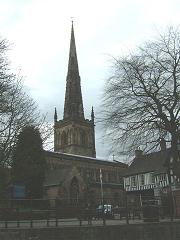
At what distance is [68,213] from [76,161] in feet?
228

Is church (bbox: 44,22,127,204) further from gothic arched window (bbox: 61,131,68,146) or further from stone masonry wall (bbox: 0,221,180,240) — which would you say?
stone masonry wall (bbox: 0,221,180,240)

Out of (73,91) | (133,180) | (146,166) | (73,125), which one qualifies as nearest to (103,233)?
(146,166)

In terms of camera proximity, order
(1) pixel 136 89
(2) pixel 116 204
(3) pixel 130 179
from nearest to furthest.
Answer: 1. (2) pixel 116 204
2. (1) pixel 136 89
3. (3) pixel 130 179

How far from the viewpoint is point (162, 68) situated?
26297mm

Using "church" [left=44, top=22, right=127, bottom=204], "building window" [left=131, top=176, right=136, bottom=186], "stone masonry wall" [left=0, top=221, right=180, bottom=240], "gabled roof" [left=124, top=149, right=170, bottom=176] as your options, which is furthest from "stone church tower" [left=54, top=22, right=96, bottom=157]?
"stone masonry wall" [left=0, top=221, right=180, bottom=240]

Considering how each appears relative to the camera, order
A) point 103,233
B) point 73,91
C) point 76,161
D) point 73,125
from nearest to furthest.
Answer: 1. point 103,233
2. point 76,161
3. point 73,125
4. point 73,91

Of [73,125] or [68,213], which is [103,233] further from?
[73,125]

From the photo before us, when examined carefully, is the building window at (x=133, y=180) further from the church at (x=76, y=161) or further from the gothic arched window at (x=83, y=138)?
the gothic arched window at (x=83, y=138)

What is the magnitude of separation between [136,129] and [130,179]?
35.1 metres

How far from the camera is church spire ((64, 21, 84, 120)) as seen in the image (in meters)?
106

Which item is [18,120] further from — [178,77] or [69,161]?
[69,161]

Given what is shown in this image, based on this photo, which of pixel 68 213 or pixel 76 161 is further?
pixel 76 161

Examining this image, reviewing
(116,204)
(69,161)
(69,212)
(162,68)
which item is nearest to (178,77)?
(162,68)

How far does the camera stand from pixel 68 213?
1909 cm
